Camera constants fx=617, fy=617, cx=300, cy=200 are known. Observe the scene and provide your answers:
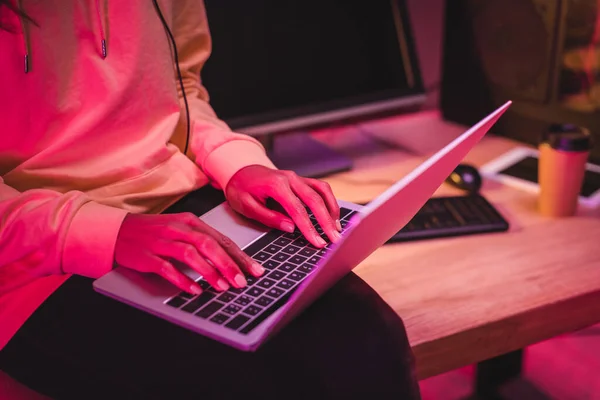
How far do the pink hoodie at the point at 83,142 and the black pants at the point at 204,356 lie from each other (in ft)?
0.19

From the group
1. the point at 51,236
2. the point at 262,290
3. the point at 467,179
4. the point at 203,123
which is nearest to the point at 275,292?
the point at 262,290

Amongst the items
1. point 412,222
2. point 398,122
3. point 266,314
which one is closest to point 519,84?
point 398,122

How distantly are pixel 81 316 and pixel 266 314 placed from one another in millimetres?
190

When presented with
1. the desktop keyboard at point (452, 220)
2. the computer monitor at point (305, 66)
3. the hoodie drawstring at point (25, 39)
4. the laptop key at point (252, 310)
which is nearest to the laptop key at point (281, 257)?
the laptop key at point (252, 310)

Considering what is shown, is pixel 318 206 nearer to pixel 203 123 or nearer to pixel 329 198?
pixel 329 198

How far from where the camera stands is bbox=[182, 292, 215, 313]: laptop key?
60 cm

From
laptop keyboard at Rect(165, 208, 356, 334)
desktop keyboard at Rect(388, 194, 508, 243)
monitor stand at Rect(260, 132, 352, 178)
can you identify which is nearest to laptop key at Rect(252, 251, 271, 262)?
laptop keyboard at Rect(165, 208, 356, 334)

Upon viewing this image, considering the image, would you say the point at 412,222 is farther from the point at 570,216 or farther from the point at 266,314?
the point at 266,314

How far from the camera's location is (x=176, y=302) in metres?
0.61

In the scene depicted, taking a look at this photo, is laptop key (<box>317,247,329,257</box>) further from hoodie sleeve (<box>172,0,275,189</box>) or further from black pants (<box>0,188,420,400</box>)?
hoodie sleeve (<box>172,0,275,189</box>)

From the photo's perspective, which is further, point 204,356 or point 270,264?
point 270,264

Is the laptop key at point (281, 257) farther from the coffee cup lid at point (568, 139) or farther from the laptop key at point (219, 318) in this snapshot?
the coffee cup lid at point (568, 139)

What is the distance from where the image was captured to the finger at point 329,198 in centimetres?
76

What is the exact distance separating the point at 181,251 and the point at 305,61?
65 centimetres
